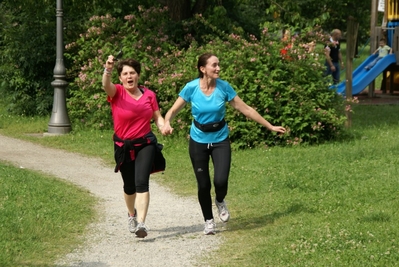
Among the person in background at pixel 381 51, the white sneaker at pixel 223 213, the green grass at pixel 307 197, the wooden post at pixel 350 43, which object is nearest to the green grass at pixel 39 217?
the green grass at pixel 307 197

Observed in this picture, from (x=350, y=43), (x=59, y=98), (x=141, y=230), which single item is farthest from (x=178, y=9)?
(x=141, y=230)

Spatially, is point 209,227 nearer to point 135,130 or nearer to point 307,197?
point 135,130

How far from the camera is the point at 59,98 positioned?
17562 mm

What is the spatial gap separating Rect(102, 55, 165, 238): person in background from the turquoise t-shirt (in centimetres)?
36

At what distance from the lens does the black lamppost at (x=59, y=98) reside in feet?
56.5

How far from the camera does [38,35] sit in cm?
2091

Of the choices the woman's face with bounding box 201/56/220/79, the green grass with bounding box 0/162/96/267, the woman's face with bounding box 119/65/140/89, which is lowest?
the green grass with bounding box 0/162/96/267

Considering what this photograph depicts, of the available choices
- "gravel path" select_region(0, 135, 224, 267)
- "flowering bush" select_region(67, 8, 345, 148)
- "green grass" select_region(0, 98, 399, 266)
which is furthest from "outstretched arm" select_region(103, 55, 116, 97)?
"flowering bush" select_region(67, 8, 345, 148)

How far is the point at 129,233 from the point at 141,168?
0.74 metres

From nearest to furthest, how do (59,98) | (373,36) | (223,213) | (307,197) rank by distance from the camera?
1. (223,213)
2. (307,197)
3. (59,98)
4. (373,36)

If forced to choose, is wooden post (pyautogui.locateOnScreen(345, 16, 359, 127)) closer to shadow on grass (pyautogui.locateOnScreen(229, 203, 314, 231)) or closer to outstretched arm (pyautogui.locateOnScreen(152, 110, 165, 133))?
shadow on grass (pyautogui.locateOnScreen(229, 203, 314, 231))

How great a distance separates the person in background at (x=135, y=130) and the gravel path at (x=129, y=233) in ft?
0.95

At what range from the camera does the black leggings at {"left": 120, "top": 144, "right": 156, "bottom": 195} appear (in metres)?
8.38

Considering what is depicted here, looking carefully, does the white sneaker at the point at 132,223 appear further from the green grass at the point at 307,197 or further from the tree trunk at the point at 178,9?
the tree trunk at the point at 178,9
